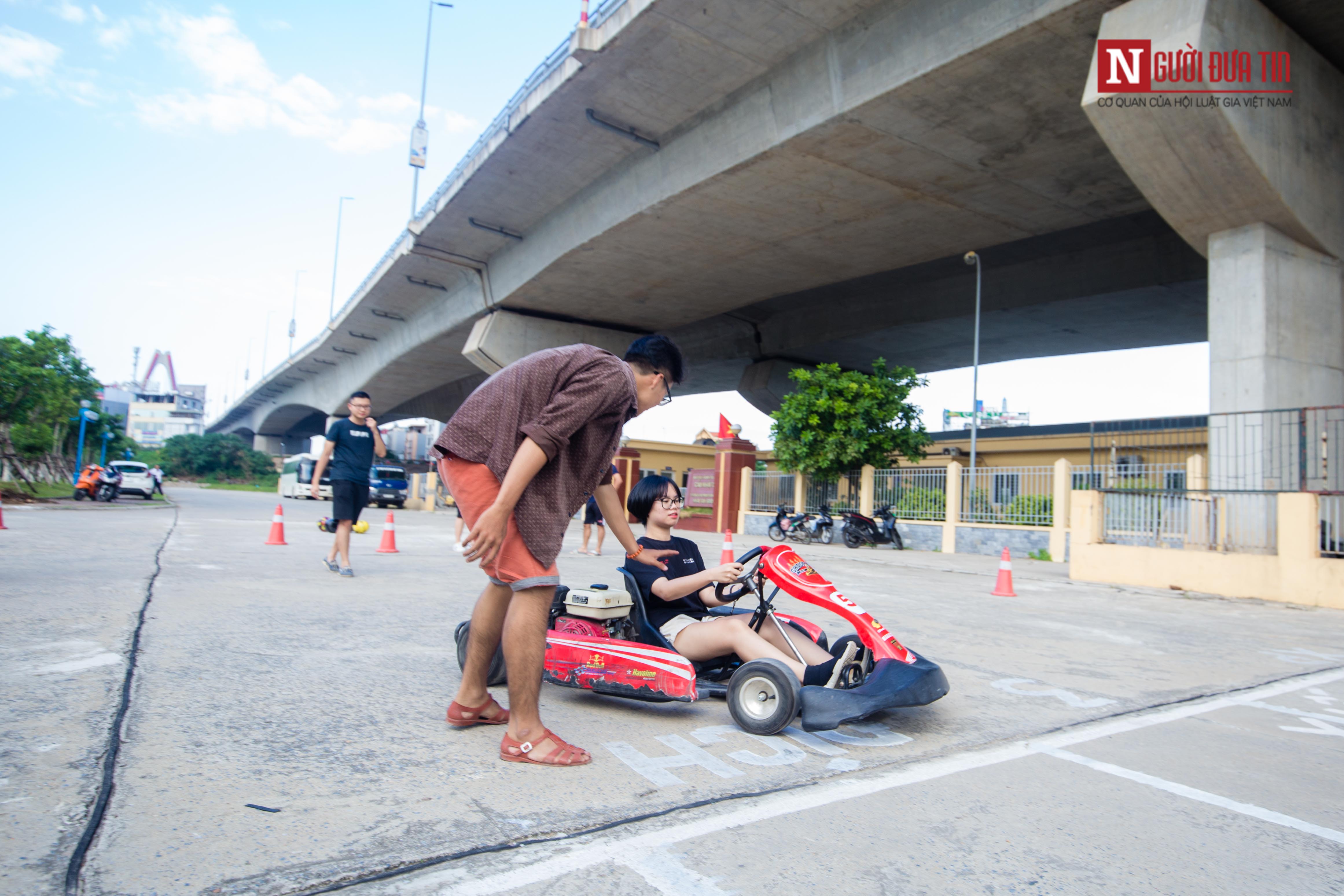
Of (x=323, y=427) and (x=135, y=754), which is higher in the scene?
(x=323, y=427)

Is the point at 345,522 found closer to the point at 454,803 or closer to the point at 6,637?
the point at 6,637

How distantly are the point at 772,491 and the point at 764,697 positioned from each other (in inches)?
837

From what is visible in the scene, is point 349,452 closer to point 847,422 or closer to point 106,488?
point 847,422

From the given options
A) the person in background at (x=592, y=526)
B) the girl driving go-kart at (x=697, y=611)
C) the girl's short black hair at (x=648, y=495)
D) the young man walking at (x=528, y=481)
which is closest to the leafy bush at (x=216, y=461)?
the person in background at (x=592, y=526)

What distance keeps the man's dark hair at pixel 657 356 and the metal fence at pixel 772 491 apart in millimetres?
19177

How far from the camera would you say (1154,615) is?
7.95 meters

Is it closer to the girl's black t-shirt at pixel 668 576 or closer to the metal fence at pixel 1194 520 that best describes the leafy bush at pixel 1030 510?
the metal fence at pixel 1194 520

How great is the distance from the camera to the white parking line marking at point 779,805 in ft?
6.24

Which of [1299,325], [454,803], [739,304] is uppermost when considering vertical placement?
[739,304]

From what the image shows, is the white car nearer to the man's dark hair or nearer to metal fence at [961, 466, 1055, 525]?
metal fence at [961, 466, 1055, 525]

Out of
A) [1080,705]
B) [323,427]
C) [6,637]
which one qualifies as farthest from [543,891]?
[323,427]

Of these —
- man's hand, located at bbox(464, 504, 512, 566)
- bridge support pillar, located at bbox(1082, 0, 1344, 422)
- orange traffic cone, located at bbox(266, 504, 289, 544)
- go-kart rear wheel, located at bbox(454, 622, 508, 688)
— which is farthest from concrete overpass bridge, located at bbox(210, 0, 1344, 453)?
man's hand, located at bbox(464, 504, 512, 566)

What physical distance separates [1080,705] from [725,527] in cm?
2165

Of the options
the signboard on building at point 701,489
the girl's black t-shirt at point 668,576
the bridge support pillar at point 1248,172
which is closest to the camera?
the girl's black t-shirt at point 668,576
